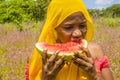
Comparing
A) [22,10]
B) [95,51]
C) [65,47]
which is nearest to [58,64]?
[65,47]

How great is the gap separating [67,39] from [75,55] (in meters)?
0.33

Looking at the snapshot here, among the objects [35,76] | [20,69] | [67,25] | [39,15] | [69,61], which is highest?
[67,25]

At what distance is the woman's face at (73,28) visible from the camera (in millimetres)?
2758

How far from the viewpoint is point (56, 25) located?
2.93 metres

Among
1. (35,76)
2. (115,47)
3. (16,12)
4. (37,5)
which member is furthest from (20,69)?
(37,5)

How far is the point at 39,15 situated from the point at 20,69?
22668 mm

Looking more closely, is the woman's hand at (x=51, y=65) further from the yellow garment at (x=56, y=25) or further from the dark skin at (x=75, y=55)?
the yellow garment at (x=56, y=25)

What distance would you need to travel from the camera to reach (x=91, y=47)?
3023mm

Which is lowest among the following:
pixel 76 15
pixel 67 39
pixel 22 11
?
pixel 22 11

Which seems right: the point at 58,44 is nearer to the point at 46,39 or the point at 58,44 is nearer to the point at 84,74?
the point at 46,39

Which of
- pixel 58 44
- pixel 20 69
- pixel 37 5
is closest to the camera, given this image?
pixel 58 44

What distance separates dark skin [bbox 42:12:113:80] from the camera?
252 cm

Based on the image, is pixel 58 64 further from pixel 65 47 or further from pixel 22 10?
pixel 22 10

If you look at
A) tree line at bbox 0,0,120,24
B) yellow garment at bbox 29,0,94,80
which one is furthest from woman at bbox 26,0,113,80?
tree line at bbox 0,0,120,24
